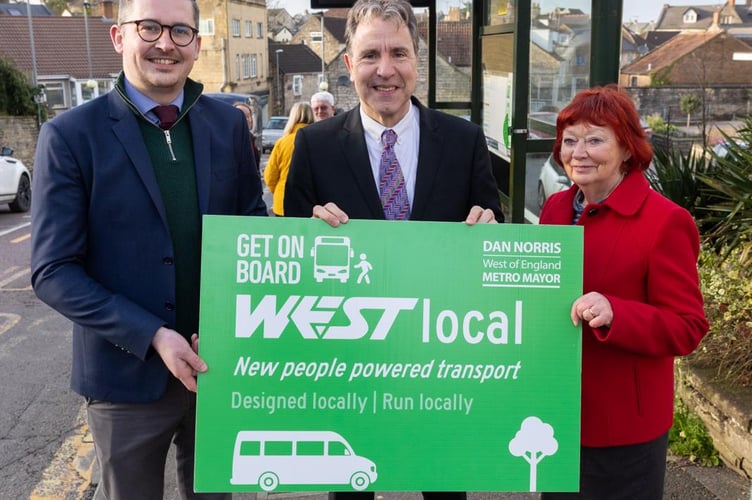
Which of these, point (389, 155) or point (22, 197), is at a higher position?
point (389, 155)

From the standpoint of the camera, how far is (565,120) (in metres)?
2.57

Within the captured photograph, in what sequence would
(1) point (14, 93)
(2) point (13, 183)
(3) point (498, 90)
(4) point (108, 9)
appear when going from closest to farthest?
(3) point (498, 90) → (2) point (13, 183) → (1) point (14, 93) → (4) point (108, 9)

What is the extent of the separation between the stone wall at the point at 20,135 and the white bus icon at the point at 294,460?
27.1 m

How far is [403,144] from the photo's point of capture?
2871mm

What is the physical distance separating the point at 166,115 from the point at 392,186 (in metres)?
0.82

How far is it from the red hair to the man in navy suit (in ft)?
3.84

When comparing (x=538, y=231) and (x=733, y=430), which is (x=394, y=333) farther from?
(x=733, y=430)

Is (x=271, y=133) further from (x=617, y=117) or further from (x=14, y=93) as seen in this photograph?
(x=617, y=117)

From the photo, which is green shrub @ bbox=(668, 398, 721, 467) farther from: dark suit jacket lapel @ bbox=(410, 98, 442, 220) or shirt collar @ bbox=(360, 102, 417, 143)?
shirt collar @ bbox=(360, 102, 417, 143)

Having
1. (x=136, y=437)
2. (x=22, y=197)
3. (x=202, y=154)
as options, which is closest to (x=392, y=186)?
(x=202, y=154)

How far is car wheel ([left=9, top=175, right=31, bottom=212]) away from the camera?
53.5ft

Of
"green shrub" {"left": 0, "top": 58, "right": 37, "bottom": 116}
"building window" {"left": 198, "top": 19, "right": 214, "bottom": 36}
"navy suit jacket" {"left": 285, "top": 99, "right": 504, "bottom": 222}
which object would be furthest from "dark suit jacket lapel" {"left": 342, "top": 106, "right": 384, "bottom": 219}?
"building window" {"left": 198, "top": 19, "right": 214, "bottom": 36}

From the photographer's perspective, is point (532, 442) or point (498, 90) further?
point (498, 90)

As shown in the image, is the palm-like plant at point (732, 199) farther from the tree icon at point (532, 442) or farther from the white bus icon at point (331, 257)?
the white bus icon at point (331, 257)
